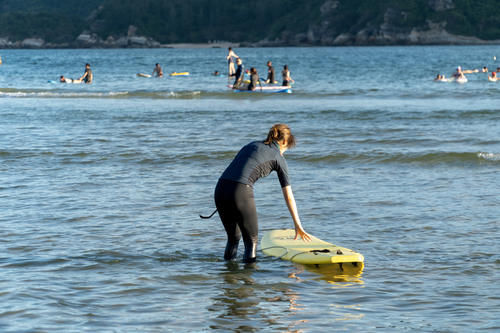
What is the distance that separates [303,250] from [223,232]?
170 centimetres

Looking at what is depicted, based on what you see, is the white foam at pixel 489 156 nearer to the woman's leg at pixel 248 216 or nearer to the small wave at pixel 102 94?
the woman's leg at pixel 248 216

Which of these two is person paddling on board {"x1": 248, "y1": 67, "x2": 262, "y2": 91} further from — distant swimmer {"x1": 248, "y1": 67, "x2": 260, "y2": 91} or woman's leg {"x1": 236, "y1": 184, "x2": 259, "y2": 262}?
woman's leg {"x1": 236, "y1": 184, "x2": 259, "y2": 262}

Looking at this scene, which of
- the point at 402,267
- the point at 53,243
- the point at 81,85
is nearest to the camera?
the point at 402,267

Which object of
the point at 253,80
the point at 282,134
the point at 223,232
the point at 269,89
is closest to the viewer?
the point at 282,134

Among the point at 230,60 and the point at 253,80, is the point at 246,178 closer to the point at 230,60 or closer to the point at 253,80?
the point at 253,80

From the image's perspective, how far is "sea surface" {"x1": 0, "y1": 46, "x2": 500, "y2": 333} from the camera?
643 cm

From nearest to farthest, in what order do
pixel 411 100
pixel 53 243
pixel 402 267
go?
1. pixel 402 267
2. pixel 53 243
3. pixel 411 100

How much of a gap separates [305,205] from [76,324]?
548cm

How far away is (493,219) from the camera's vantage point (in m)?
9.95

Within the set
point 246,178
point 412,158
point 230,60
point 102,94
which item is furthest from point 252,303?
point 230,60

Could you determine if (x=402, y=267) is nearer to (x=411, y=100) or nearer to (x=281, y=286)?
(x=281, y=286)

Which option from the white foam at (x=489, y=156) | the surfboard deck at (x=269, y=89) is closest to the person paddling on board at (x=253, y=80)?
the surfboard deck at (x=269, y=89)

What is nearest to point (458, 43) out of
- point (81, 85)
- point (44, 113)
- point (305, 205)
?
point (81, 85)

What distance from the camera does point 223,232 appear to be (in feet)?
31.1
